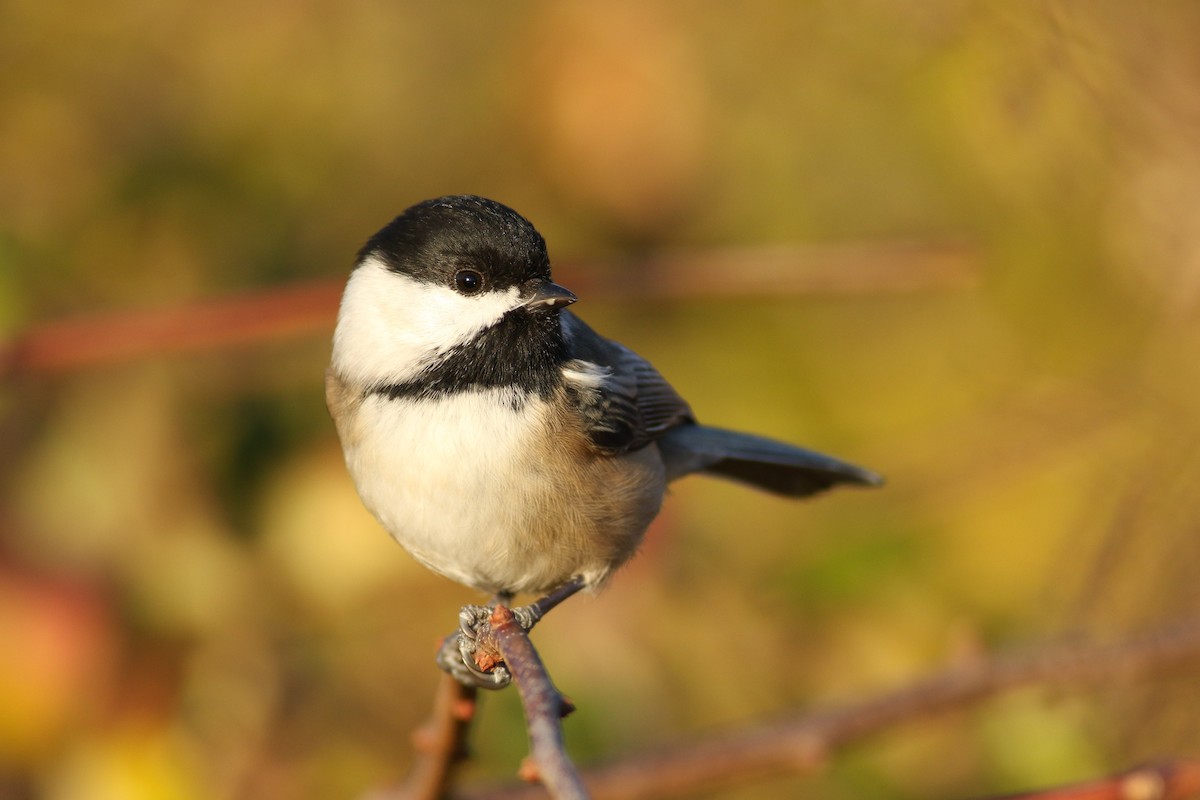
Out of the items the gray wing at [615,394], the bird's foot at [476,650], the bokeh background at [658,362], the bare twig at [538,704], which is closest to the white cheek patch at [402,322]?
the gray wing at [615,394]

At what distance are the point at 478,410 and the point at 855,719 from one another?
78cm

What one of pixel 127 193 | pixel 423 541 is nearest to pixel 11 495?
pixel 127 193

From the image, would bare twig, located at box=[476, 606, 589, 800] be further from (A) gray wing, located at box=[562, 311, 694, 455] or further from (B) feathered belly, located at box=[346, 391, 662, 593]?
(A) gray wing, located at box=[562, 311, 694, 455]

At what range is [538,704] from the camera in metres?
1.25

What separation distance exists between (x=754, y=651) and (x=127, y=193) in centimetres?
206

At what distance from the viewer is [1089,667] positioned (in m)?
2.00

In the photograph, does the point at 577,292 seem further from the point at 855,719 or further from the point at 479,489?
the point at 855,719

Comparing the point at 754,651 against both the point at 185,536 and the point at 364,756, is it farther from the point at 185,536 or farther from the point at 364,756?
the point at 185,536

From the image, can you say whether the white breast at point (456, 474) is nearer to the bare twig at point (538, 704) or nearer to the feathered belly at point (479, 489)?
the feathered belly at point (479, 489)

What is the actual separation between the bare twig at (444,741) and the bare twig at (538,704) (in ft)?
0.20

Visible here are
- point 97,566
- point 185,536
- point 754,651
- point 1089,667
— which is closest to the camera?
point 1089,667

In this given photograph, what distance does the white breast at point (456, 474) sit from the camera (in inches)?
80.4

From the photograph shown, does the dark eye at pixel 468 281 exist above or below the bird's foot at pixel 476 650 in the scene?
above

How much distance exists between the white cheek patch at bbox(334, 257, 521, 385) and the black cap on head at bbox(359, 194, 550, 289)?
1.2 inches
